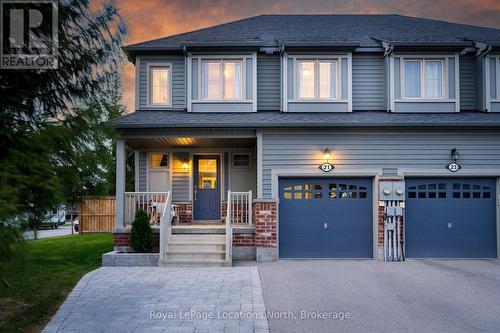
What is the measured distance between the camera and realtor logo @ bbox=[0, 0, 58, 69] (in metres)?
3.64

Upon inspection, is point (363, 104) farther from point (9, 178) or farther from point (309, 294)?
point (9, 178)

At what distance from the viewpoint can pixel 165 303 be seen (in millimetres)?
5680

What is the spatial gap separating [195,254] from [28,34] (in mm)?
5909

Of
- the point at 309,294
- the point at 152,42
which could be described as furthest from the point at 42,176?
the point at 152,42

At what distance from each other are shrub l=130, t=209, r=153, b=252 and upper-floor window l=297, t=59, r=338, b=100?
5.44 m

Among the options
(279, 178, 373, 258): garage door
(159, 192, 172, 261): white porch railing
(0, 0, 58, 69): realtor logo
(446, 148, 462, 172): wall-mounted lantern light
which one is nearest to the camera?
(0, 0, 58, 69): realtor logo

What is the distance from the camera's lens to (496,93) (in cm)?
1063

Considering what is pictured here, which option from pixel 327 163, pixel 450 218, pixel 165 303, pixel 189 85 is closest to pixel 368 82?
pixel 327 163

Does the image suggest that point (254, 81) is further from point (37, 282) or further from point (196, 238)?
point (37, 282)

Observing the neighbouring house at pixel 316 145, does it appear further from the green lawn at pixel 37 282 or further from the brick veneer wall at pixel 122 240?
the green lawn at pixel 37 282

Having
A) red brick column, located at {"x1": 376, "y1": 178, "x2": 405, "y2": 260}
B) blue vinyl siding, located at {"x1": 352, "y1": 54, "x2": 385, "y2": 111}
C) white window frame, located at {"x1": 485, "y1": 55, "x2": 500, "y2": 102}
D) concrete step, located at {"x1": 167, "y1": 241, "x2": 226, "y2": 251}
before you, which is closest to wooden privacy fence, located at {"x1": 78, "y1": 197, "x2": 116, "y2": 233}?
concrete step, located at {"x1": 167, "y1": 241, "x2": 226, "y2": 251}

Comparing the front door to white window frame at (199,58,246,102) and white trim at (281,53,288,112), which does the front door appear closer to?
white window frame at (199,58,246,102)

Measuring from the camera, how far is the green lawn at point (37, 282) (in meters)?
4.48

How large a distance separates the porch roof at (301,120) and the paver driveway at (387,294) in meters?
3.43
